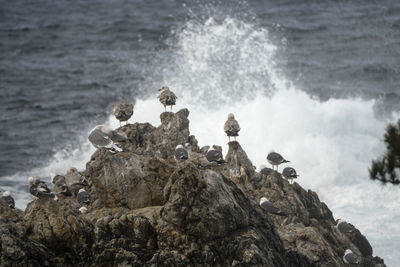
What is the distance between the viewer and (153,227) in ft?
53.2

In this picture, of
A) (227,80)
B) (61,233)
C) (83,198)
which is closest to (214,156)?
(83,198)

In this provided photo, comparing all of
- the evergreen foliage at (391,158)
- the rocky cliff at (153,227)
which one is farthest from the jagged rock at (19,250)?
the evergreen foliage at (391,158)

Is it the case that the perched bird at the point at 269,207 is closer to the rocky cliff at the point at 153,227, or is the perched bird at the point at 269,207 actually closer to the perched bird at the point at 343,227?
the rocky cliff at the point at 153,227

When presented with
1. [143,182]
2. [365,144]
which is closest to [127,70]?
[365,144]

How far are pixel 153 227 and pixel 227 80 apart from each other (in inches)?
1216

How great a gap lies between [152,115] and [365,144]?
11.0m

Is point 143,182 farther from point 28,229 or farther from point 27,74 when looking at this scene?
point 27,74

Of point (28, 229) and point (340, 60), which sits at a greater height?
point (340, 60)

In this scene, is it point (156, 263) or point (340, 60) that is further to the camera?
point (340, 60)

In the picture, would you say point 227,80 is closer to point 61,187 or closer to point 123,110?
point 123,110

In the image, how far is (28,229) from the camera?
1563 centimetres

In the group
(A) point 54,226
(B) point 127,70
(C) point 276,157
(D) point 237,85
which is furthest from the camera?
(B) point 127,70

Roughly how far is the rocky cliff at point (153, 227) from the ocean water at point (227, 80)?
1097 centimetres

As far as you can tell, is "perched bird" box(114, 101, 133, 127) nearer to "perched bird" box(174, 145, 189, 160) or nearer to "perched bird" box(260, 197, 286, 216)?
"perched bird" box(174, 145, 189, 160)
